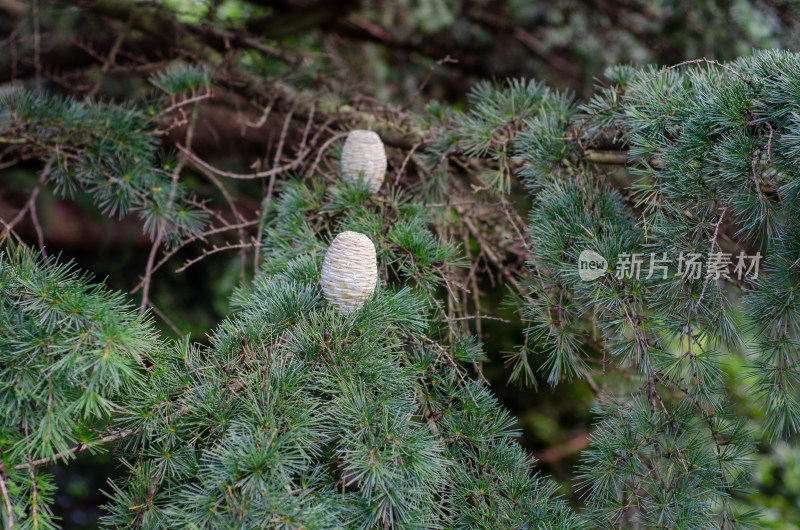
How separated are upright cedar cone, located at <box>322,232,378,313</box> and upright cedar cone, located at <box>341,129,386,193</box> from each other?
29 cm

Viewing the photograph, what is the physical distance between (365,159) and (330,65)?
0.68 metres

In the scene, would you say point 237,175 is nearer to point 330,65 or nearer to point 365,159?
point 365,159

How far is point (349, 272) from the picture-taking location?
0.77 meters

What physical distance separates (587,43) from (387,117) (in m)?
1.35

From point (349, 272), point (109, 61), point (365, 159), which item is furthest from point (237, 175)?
point (109, 61)

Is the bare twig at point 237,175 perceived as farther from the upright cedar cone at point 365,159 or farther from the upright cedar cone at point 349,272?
the upright cedar cone at point 349,272

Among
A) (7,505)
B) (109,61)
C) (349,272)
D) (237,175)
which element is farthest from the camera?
(109,61)

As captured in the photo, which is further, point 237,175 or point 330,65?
point 330,65

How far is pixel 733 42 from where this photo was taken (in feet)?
6.21

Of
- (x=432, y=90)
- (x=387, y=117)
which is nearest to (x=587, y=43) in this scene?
(x=432, y=90)

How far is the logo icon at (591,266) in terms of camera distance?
77 centimetres

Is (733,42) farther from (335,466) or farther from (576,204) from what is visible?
(335,466)

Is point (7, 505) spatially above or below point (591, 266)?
below

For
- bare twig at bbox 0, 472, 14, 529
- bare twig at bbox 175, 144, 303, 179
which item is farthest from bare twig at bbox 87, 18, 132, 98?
bare twig at bbox 0, 472, 14, 529
